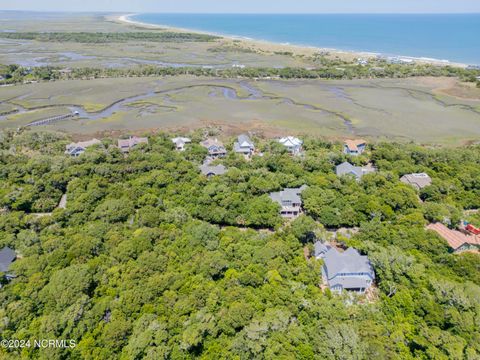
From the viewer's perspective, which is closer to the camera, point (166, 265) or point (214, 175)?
point (166, 265)

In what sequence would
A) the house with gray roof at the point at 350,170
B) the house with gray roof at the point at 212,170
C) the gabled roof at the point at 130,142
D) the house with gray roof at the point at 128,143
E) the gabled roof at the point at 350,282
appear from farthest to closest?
the gabled roof at the point at 130,142 → the house with gray roof at the point at 128,143 → the house with gray roof at the point at 212,170 → the house with gray roof at the point at 350,170 → the gabled roof at the point at 350,282

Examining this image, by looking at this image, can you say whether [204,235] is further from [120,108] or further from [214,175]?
[120,108]

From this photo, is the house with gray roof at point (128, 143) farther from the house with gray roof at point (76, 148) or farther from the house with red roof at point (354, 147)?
the house with red roof at point (354, 147)

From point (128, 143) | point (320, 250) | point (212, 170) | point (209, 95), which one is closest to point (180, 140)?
point (128, 143)

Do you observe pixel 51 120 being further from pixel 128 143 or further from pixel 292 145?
pixel 292 145

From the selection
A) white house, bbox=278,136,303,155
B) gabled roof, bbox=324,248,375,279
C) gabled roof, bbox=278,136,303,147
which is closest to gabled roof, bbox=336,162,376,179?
white house, bbox=278,136,303,155

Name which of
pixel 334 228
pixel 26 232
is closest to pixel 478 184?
pixel 334 228

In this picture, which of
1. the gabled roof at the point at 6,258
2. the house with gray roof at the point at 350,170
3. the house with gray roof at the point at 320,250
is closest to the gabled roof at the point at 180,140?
the house with gray roof at the point at 350,170
